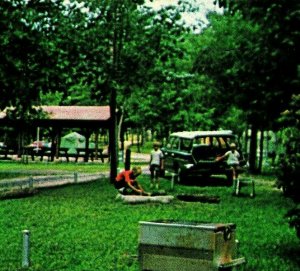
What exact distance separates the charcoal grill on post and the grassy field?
3.16 meters

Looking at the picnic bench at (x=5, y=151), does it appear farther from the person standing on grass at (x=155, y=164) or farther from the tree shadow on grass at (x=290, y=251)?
the tree shadow on grass at (x=290, y=251)

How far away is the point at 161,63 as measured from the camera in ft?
103

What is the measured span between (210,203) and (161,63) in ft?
36.2

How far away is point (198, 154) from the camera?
99.8 feet

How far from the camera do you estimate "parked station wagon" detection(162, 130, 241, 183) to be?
29953 mm

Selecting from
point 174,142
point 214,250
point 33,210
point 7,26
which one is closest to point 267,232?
point 33,210

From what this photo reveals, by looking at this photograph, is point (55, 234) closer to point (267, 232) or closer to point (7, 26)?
point (267, 232)

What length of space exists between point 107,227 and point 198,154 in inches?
596

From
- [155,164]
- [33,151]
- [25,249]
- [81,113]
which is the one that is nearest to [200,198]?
[155,164]

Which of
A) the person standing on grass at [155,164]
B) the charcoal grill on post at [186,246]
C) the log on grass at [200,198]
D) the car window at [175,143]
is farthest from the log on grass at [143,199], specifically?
the charcoal grill on post at [186,246]

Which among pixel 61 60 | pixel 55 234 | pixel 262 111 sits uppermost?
pixel 61 60

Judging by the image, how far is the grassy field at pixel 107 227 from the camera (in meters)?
11.5

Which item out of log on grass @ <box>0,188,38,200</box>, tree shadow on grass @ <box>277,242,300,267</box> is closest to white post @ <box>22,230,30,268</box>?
tree shadow on grass @ <box>277,242,300,267</box>

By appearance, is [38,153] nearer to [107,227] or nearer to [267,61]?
[267,61]
